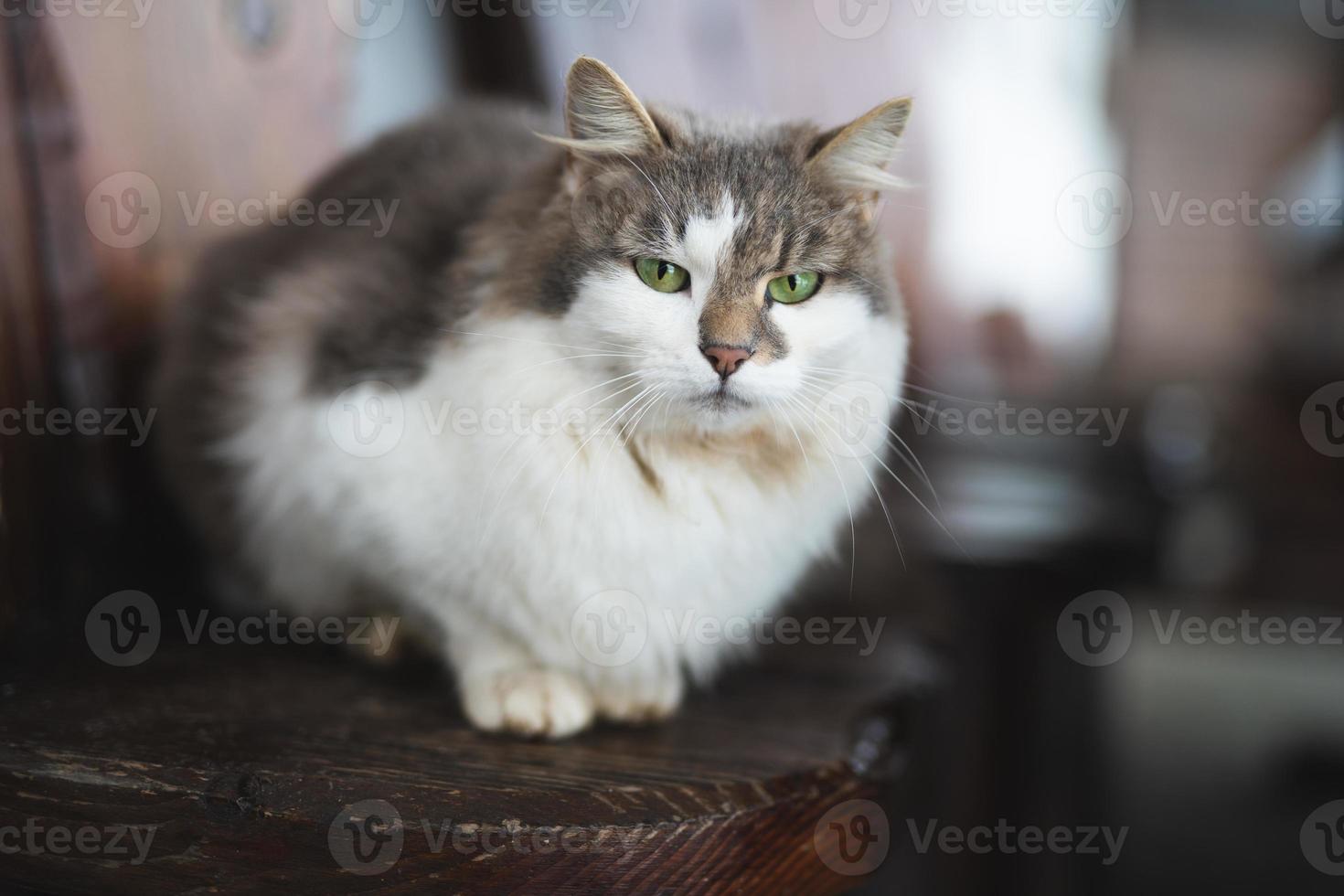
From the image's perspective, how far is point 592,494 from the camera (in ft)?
3.11

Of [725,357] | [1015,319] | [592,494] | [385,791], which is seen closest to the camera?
[385,791]

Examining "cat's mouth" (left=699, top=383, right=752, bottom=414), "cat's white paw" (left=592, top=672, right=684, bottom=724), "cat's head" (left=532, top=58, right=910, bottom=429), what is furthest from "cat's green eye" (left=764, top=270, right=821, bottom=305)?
"cat's white paw" (left=592, top=672, right=684, bottom=724)

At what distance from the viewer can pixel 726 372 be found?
0.86 metres

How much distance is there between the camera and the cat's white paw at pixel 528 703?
0.94 m

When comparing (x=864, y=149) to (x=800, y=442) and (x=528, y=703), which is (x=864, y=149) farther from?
(x=528, y=703)

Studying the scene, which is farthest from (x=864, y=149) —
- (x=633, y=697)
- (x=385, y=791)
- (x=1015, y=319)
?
(x=1015, y=319)

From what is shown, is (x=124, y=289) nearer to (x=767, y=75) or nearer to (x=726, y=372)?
(x=726, y=372)

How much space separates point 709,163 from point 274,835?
0.65 meters

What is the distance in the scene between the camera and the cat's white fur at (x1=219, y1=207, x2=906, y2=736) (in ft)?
2.96

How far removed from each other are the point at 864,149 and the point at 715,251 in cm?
19

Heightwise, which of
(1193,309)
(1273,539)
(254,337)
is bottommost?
(1273,539)

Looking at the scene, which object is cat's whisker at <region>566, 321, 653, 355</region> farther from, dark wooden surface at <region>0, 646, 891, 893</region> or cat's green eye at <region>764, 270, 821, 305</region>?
dark wooden surface at <region>0, 646, 891, 893</region>

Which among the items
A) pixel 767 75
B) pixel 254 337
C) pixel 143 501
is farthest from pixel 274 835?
pixel 767 75

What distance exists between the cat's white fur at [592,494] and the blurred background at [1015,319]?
0.66 feet
